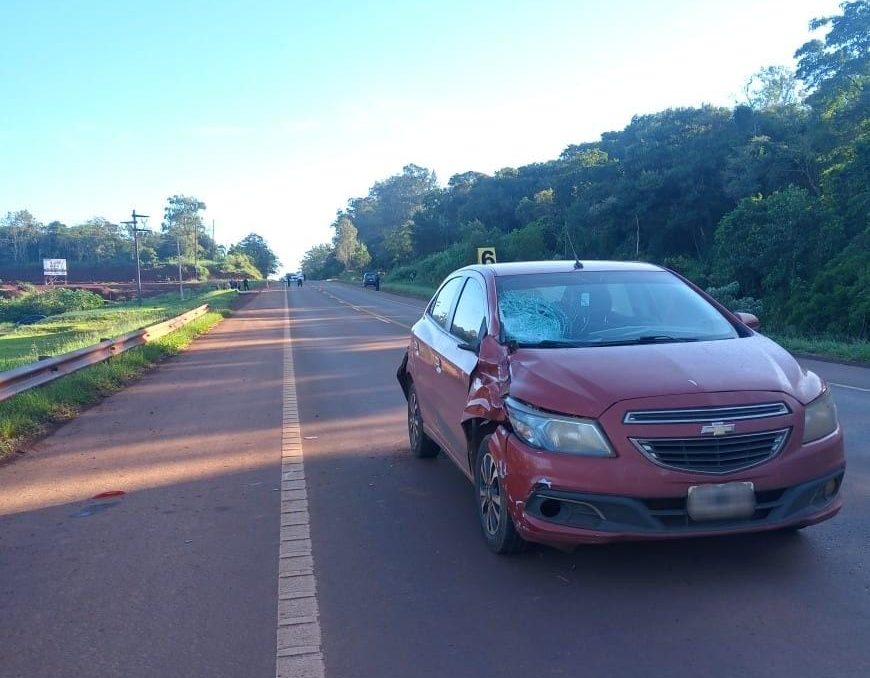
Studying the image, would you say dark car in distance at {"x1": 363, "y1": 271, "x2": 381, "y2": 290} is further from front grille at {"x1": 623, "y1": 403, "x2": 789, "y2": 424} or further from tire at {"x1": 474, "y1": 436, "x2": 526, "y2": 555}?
front grille at {"x1": 623, "y1": 403, "x2": 789, "y2": 424}

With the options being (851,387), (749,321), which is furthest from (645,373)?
(851,387)

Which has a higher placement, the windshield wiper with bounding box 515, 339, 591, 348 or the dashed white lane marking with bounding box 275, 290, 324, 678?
the windshield wiper with bounding box 515, 339, 591, 348

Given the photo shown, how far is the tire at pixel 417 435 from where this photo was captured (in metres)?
7.14

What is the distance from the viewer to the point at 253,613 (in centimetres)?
415

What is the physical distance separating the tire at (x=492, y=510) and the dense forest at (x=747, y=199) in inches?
718

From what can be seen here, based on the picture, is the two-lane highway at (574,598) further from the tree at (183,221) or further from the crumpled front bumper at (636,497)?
the tree at (183,221)

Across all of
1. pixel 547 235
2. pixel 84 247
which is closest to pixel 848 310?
pixel 547 235

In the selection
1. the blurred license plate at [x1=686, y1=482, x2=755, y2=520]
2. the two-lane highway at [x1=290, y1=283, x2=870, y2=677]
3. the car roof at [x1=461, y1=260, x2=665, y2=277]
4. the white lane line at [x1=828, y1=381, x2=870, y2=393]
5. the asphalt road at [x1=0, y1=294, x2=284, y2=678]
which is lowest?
the white lane line at [x1=828, y1=381, x2=870, y2=393]

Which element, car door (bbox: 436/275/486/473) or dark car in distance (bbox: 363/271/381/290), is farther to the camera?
dark car in distance (bbox: 363/271/381/290)

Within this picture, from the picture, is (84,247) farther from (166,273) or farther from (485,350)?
(485,350)

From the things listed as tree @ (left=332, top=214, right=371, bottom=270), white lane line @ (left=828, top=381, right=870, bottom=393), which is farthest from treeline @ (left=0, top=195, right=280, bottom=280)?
white lane line @ (left=828, top=381, right=870, bottom=393)

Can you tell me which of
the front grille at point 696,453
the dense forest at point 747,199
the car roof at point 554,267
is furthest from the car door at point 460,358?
the dense forest at point 747,199

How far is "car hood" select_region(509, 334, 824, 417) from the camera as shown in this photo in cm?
421

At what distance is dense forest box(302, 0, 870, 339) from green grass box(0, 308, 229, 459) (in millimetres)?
16082
